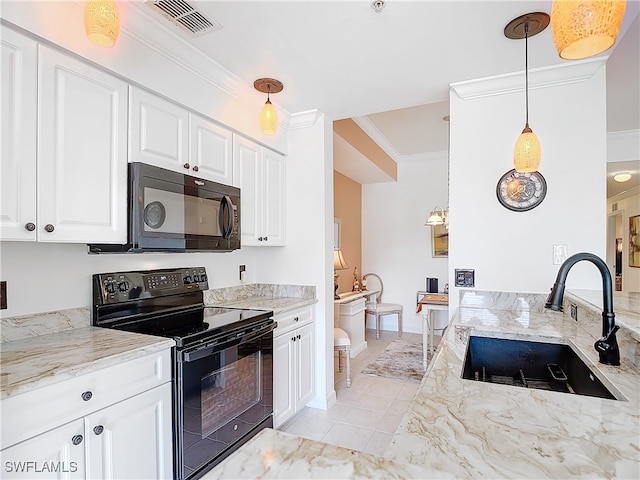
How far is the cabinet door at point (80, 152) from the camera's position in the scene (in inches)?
57.6

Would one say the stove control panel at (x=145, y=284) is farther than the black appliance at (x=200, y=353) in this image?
Yes

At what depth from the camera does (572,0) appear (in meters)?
0.98

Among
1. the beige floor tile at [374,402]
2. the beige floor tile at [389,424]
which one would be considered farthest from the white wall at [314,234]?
the beige floor tile at [389,424]

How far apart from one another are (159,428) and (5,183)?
3.81 feet

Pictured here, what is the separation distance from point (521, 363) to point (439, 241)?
13.5 ft

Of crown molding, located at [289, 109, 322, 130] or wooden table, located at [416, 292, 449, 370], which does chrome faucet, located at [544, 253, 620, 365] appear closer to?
crown molding, located at [289, 109, 322, 130]

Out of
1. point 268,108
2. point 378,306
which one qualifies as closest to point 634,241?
point 378,306

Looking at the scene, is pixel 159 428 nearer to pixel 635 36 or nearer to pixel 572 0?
pixel 572 0

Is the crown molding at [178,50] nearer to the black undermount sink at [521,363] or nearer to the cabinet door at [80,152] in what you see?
the cabinet door at [80,152]

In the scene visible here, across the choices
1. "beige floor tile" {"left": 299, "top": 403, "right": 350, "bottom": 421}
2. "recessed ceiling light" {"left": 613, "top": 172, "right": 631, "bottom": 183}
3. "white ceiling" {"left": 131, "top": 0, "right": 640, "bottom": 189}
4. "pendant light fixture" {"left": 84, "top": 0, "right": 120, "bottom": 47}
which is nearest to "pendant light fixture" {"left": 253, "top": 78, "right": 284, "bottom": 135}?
"white ceiling" {"left": 131, "top": 0, "right": 640, "bottom": 189}

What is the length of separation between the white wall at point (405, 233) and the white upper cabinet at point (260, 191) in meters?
Result: 3.25

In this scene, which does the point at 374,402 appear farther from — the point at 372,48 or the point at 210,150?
the point at 372,48

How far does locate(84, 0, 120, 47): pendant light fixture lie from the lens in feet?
4.03

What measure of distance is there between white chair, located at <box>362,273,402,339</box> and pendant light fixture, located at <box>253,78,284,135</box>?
364 centimetres
